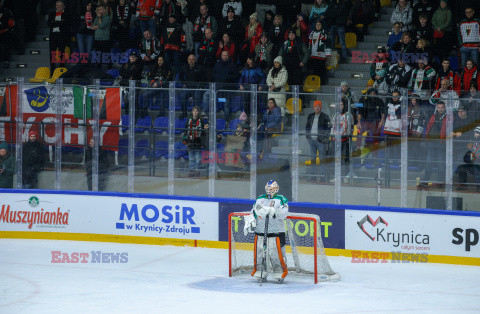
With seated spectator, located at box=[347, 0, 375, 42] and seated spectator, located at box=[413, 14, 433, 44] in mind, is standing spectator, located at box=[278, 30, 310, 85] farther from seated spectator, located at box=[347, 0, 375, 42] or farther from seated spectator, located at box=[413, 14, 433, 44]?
seated spectator, located at box=[413, 14, 433, 44]

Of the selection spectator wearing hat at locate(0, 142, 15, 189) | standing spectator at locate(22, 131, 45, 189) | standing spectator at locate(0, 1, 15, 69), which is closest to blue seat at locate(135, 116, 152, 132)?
standing spectator at locate(22, 131, 45, 189)

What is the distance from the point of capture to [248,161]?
1316cm

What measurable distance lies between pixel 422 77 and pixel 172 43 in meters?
5.46

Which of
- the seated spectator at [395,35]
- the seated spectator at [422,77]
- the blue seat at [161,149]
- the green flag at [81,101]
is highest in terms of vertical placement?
the seated spectator at [395,35]

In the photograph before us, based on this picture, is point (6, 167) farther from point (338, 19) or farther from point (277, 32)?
point (338, 19)

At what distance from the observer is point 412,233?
12.4 metres

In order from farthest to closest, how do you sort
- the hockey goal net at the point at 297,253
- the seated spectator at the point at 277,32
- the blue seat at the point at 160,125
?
1. the seated spectator at the point at 277,32
2. the blue seat at the point at 160,125
3. the hockey goal net at the point at 297,253

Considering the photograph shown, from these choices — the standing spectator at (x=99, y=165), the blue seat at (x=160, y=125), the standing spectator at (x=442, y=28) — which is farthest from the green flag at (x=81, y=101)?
the standing spectator at (x=442, y=28)

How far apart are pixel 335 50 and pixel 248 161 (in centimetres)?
458

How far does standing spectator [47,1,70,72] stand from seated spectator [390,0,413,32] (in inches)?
285

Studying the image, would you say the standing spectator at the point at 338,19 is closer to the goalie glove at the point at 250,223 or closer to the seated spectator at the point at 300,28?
the seated spectator at the point at 300,28

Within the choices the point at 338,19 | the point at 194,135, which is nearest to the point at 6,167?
the point at 194,135

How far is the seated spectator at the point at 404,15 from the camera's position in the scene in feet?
52.6

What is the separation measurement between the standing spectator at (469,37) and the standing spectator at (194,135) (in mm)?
5277
